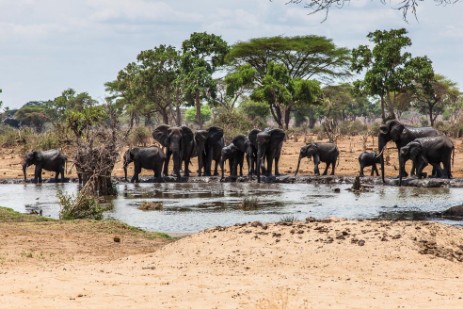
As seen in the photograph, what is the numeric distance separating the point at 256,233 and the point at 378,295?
314 centimetres

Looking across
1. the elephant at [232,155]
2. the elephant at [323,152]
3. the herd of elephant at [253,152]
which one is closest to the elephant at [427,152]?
the herd of elephant at [253,152]

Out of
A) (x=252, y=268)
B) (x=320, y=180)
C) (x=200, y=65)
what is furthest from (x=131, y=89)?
(x=252, y=268)

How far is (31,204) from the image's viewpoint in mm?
23094

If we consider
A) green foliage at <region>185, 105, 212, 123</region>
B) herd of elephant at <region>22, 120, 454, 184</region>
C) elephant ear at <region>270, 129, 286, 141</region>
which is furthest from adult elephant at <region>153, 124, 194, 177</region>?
green foliage at <region>185, 105, 212, 123</region>

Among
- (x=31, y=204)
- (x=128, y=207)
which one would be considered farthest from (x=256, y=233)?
(x=31, y=204)

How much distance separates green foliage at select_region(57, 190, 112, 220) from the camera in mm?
17609

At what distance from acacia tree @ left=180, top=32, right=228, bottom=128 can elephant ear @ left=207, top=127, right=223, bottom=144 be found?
1937 cm

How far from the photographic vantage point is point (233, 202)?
2311cm

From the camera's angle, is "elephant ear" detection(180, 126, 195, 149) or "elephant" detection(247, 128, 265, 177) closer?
"elephant" detection(247, 128, 265, 177)

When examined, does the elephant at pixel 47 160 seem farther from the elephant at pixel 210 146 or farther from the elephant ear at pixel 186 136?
the elephant at pixel 210 146

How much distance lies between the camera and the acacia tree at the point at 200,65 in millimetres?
57688

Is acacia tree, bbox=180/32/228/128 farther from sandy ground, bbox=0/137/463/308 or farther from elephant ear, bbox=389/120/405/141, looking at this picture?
sandy ground, bbox=0/137/463/308

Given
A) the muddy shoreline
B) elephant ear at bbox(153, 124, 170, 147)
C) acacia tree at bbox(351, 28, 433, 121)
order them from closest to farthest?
the muddy shoreline, elephant ear at bbox(153, 124, 170, 147), acacia tree at bbox(351, 28, 433, 121)

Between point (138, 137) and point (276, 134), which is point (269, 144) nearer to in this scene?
point (276, 134)
